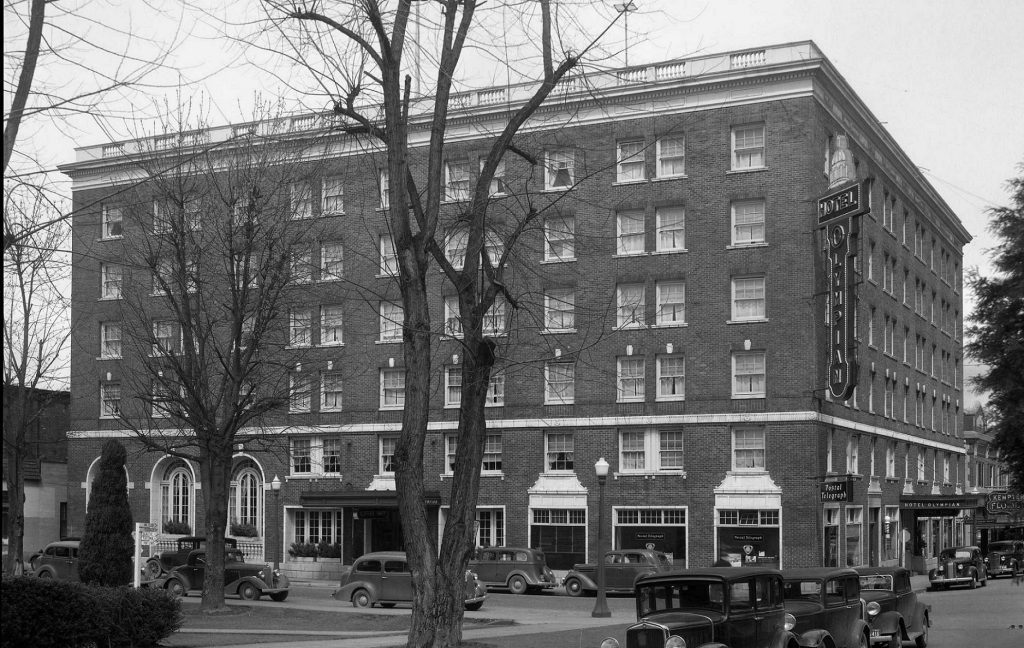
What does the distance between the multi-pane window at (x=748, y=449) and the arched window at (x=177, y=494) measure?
26.0 meters

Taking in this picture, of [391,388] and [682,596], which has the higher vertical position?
[391,388]

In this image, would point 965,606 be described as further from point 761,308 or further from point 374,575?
point 374,575

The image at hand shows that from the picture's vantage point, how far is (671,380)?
46.6 metres

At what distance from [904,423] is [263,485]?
31.8 meters

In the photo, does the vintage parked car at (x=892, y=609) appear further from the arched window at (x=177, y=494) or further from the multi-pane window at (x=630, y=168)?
the arched window at (x=177, y=494)

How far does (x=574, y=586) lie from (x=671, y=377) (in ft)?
30.2

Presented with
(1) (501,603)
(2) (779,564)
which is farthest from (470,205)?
(2) (779,564)

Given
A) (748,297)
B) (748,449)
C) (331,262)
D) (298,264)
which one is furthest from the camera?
(748,297)

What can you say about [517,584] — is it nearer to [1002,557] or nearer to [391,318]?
[391,318]

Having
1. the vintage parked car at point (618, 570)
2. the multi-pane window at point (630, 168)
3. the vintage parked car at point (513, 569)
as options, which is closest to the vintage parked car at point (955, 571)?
the vintage parked car at point (618, 570)

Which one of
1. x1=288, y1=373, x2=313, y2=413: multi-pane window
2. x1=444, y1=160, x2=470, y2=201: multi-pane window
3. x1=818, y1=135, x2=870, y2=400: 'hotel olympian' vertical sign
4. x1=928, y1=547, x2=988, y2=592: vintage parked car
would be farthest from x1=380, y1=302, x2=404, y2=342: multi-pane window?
x1=928, y1=547, x2=988, y2=592: vintage parked car

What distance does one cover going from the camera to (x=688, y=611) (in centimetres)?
1595

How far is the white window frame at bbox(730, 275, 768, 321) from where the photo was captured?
149ft

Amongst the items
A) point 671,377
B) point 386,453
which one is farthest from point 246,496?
point 671,377
